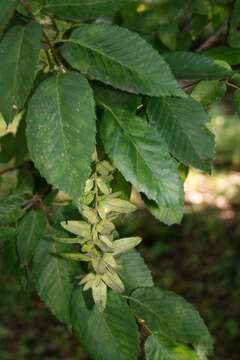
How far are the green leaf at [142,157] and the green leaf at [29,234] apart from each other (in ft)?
0.97

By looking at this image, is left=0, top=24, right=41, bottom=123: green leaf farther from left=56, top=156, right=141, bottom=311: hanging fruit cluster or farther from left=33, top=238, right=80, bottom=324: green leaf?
left=33, top=238, right=80, bottom=324: green leaf

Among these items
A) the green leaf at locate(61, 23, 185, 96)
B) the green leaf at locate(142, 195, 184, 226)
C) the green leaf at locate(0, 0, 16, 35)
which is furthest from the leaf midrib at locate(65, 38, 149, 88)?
the green leaf at locate(142, 195, 184, 226)

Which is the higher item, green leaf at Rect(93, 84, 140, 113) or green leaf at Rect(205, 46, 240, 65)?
green leaf at Rect(93, 84, 140, 113)

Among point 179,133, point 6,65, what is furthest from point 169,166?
point 6,65

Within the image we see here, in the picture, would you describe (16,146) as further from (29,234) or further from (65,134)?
(65,134)

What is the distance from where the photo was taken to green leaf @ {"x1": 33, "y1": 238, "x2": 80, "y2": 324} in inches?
41.7

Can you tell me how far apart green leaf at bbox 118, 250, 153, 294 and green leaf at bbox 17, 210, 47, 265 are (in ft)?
0.58

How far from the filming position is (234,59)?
1.10 m

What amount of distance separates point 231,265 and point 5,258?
380cm

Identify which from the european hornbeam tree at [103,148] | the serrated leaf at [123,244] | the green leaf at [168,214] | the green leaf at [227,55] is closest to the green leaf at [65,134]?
the european hornbeam tree at [103,148]

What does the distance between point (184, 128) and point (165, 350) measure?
35 cm

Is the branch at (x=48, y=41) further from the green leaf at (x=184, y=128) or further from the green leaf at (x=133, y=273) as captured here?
the green leaf at (x=133, y=273)

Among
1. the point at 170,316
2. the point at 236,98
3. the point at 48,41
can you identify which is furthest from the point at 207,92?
the point at 170,316

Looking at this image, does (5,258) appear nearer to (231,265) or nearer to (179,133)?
(179,133)
